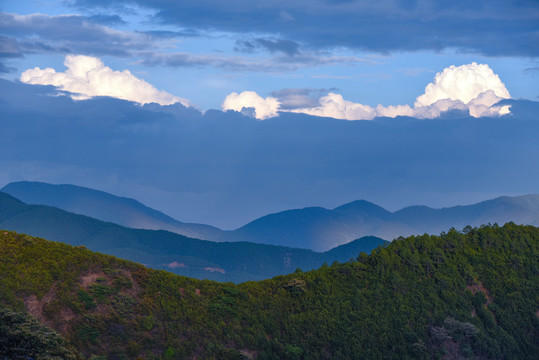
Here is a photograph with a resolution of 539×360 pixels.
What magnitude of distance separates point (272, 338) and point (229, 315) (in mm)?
6384

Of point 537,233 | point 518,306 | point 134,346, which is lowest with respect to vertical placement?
point 134,346

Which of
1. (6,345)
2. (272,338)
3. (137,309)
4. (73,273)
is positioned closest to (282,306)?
(272,338)

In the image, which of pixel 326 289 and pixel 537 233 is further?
pixel 537 233

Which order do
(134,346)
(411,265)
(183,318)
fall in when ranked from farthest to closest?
(411,265), (183,318), (134,346)

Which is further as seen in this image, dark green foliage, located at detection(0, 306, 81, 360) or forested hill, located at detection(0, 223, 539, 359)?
forested hill, located at detection(0, 223, 539, 359)

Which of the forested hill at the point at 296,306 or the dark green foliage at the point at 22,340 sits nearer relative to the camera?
the dark green foliage at the point at 22,340

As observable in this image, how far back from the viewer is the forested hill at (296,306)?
79.2 metres

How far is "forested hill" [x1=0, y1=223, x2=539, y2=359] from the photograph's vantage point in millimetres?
79188

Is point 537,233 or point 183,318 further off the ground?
point 537,233

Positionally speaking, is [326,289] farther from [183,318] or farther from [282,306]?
[183,318]

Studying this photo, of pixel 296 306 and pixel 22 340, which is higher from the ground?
pixel 296 306

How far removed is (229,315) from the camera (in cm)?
8625

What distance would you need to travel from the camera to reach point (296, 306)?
89812 mm

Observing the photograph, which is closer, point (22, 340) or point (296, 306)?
point (22, 340)
